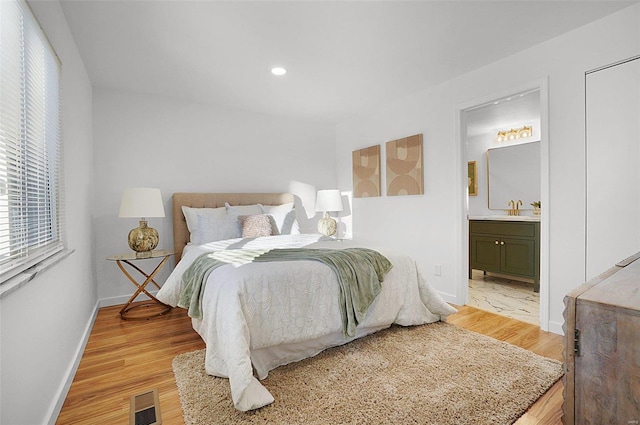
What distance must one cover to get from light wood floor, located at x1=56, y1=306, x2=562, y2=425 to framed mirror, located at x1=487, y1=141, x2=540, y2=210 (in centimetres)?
237

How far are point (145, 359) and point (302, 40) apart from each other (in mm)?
2690

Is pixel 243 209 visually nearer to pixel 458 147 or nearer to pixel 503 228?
pixel 458 147

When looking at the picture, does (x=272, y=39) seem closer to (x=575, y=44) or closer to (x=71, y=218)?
(x=71, y=218)

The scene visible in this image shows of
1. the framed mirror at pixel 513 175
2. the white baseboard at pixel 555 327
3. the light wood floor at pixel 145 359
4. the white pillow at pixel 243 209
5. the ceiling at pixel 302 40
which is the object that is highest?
the ceiling at pixel 302 40

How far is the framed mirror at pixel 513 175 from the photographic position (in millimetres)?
4605

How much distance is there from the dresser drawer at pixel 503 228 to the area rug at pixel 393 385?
2.06 m

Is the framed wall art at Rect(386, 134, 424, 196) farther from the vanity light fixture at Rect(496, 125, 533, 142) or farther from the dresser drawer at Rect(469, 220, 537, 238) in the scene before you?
the vanity light fixture at Rect(496, 125, 533, 142)

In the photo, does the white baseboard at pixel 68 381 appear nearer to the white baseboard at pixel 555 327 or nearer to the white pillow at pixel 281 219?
the white pillow at pixel 281 219

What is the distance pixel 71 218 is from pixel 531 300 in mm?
4445

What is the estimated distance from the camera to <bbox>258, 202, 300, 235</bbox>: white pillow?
12.8 feet

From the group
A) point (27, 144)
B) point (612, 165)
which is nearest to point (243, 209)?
point (27, 144)

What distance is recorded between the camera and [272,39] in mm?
2561

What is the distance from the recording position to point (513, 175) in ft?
15.9

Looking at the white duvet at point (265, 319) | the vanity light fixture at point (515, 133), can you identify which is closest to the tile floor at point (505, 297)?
the white duvet at point (265, 319)
